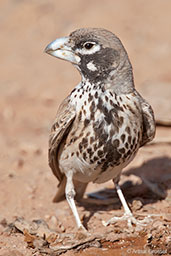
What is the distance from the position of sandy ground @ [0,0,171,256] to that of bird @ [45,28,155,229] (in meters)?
0.85

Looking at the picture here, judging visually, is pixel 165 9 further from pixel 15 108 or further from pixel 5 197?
pixel 5 197

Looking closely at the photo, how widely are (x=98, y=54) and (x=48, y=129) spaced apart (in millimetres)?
3988

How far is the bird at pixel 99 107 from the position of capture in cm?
520

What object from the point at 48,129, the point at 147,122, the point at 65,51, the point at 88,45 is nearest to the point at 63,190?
the point at 147,122

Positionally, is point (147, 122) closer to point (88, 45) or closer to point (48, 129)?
point (88, 45)

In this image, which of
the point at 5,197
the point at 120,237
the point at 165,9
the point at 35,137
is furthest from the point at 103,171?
the point at 165,9

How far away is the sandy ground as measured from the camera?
Result: 17.3ft

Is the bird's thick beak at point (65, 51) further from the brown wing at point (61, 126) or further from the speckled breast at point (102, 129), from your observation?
the brown wing at point (61, 126)

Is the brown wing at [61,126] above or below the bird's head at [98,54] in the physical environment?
below

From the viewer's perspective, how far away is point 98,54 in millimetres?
5242

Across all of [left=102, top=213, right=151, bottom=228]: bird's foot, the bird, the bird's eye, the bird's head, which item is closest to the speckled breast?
the bird

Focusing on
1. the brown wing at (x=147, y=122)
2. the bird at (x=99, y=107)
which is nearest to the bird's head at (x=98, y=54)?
the bird at (x=99, y=107)

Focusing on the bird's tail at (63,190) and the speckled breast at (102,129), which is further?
the bird's tail at (63,190)

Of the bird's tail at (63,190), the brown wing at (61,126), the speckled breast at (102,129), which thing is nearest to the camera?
the speckled breast at (102,129)
